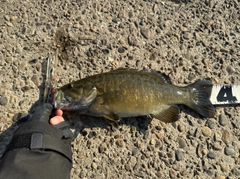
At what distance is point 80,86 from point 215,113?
1.73 meters

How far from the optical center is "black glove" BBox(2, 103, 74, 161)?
2686mm

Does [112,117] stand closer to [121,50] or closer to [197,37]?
[121,50]

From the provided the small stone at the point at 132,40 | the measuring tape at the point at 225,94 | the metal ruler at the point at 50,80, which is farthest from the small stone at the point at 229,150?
the metal ruler at the point at 50,80

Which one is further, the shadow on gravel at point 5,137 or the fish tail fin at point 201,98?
the fish tail fin at point 201,98

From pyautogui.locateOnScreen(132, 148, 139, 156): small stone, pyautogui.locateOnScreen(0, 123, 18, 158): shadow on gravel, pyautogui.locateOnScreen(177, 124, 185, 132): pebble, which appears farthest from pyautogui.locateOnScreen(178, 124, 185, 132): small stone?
pyautogui.locateOnScreen(0, 123, 18, 158): shadow on gravel

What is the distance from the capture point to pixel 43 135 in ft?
8.99

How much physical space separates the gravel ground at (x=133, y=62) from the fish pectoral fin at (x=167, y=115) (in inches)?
8.8

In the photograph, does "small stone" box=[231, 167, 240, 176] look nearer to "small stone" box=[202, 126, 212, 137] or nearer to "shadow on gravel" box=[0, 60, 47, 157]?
"small stone" box=[202, 126, 212, 137]

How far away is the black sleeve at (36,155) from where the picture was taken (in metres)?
2.49

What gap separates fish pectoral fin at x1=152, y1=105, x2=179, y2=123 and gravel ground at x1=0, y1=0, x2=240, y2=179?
0.22m

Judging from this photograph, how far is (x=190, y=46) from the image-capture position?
387 cm

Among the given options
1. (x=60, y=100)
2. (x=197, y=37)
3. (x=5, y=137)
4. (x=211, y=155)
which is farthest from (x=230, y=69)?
(x=5, y=137)

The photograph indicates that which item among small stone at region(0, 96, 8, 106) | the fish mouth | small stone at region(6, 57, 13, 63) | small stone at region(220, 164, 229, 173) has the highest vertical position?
small stone at region(6, 57, 13, 63)

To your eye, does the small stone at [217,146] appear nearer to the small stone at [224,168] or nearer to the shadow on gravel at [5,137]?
the small stone at [224,168]
